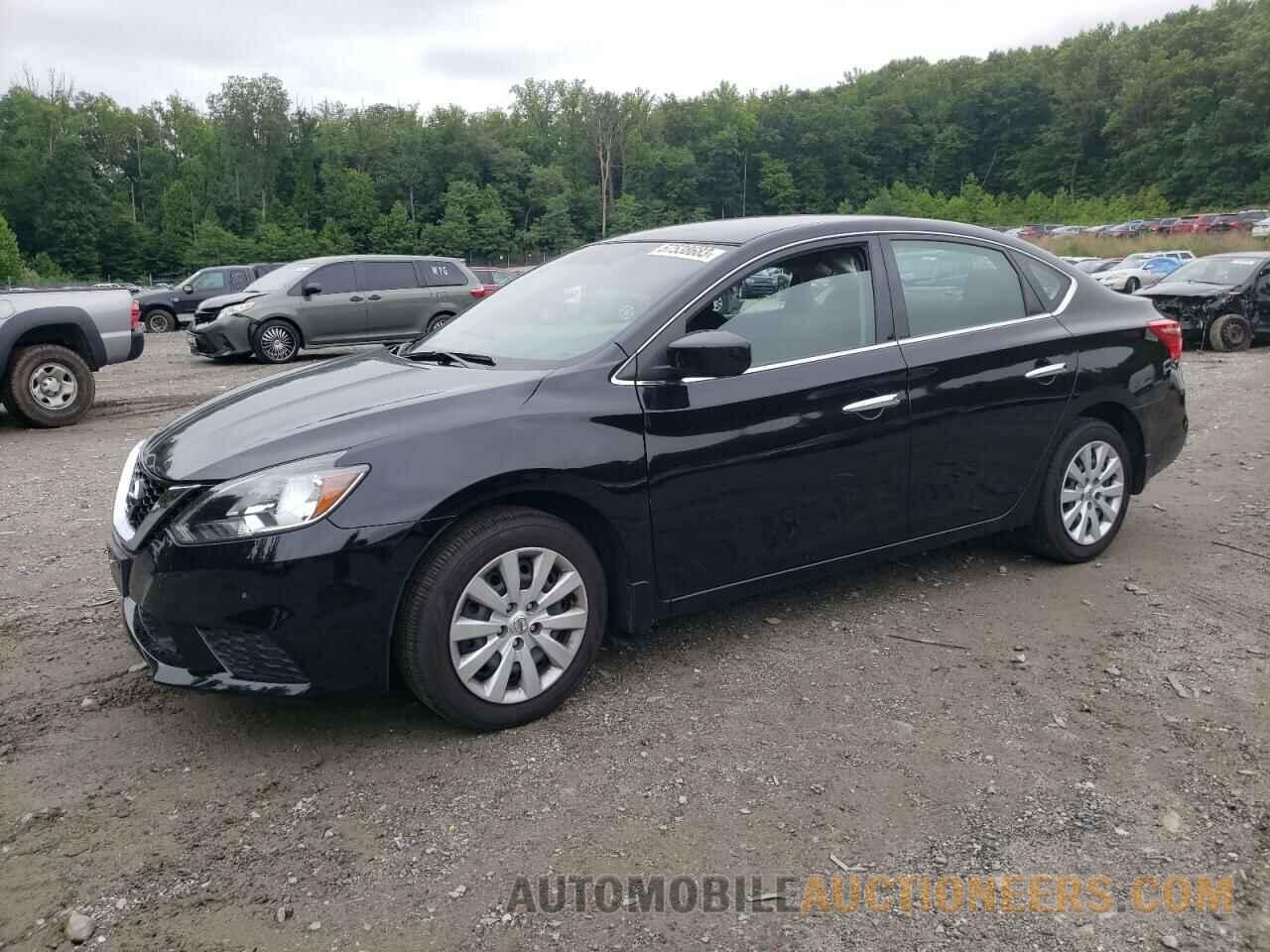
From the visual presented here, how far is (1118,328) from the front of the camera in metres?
Result: 4.89

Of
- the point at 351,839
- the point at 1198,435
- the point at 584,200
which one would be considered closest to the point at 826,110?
the point at 584,200

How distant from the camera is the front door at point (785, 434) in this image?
3.60m

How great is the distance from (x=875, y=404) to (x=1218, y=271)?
46.1 ft

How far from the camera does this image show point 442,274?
54.0 feet

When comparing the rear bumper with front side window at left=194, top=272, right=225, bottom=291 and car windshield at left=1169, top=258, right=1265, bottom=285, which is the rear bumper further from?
front side window at left=194, top=272, right=225, bottom=291

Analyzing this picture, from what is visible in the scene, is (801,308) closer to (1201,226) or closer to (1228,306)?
(1228,306)

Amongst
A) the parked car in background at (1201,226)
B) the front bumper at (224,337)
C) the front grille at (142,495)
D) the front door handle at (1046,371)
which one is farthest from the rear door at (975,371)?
the parked car in background at (1201,226)

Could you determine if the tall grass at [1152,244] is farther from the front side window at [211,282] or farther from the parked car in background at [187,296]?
the front side window at [211,282]

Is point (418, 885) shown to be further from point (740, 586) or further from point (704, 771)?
point (740, 586)

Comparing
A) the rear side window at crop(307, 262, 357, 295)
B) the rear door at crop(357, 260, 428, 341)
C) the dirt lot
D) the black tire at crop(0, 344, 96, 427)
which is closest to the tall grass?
the rear door at crop(357, 260, 428, 341)

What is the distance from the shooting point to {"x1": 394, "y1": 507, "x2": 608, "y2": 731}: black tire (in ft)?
10.2

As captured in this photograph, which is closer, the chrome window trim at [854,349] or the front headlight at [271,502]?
the front headlight at [271,502]

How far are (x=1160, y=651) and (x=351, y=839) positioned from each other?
317cm

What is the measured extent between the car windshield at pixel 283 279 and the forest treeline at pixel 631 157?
62.9m
